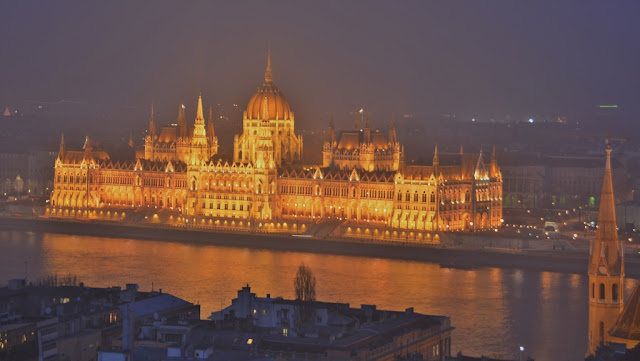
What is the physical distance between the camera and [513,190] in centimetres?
8138

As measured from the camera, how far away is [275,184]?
234ft

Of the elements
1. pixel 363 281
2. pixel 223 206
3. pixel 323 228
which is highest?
pixel 223 206

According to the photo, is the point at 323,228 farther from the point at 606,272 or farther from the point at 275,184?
the point at 606,272

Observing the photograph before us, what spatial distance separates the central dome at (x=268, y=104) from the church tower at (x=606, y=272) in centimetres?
4771

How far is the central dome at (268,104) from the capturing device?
75.1 meters

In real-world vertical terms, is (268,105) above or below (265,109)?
above

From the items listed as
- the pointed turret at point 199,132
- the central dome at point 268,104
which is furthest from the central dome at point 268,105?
the pointed turret at point 199,132

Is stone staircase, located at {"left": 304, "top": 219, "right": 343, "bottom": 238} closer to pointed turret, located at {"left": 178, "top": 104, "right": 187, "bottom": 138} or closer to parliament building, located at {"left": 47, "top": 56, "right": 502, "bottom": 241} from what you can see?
parliament building, located at {"left": 47, "top": 56, "right": 502, "bottom": 241}

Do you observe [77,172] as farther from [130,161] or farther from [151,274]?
[151,274]

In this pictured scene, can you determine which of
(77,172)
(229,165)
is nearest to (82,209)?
(77,172)

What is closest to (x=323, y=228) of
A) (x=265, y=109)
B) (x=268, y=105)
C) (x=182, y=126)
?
(x=265, y=109)

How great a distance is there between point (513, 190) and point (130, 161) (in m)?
17.8

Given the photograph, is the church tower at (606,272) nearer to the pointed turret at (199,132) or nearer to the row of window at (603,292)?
the row of window at (603,292)

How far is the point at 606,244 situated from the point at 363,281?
87.1ft
